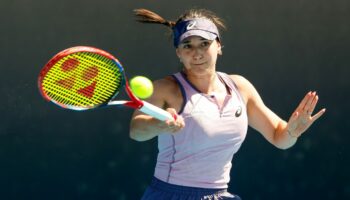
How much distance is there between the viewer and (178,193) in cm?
357

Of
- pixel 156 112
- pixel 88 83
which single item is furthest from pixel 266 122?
pixel 88 83

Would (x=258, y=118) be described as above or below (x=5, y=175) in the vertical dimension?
above

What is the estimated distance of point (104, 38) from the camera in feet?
16.4

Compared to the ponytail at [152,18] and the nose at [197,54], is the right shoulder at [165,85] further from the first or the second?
the ponytail at [152,18]

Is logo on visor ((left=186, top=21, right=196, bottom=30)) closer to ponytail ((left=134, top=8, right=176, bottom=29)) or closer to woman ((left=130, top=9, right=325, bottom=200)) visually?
woman ((left=130, top=9, right=325, bottom=200))

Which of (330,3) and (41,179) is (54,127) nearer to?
(41,179)

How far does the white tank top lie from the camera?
11.4ft

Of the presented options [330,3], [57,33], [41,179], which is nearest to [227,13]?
[330,3]

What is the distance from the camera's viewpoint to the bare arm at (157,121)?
3088mm

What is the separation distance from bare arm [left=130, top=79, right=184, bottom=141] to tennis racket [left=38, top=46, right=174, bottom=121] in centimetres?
5

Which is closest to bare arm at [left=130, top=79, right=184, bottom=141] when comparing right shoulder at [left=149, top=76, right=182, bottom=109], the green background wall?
right shoulder at [left=149, top=76, right=182, bottom=109]

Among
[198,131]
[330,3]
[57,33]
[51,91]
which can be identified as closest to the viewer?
[51,91]

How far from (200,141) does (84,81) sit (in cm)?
66

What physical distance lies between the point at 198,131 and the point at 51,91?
0.77m
